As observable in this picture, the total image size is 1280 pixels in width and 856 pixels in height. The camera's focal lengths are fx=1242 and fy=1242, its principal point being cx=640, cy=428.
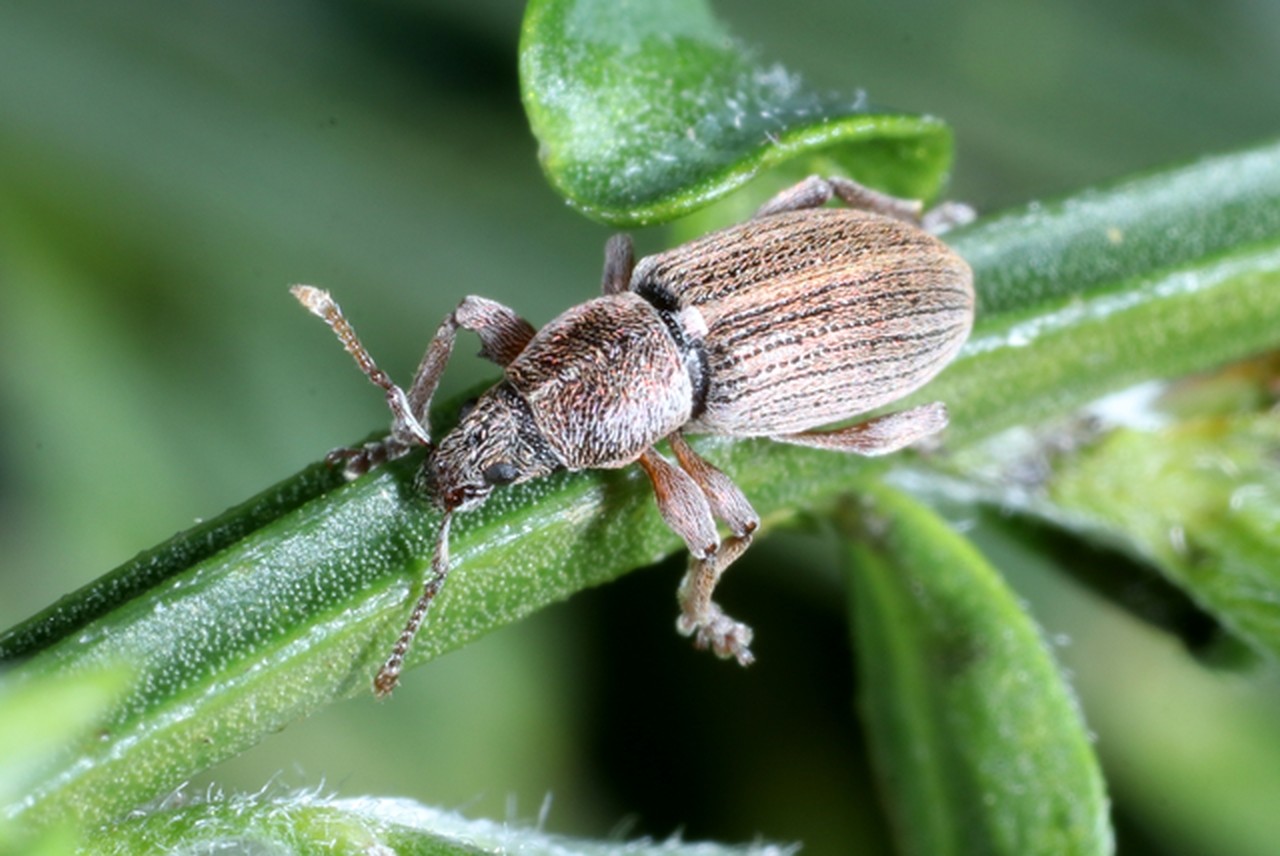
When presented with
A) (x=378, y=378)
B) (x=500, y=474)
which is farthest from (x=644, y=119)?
(x=378, y=378)

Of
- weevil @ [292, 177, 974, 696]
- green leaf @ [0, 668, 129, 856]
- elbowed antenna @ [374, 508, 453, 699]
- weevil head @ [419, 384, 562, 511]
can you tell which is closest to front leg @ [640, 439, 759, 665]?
weevil @ [292, 177, 974, 696]

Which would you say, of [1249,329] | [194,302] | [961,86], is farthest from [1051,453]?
[194,302]

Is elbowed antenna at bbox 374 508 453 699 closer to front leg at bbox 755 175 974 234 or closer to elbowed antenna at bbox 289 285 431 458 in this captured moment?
elbowed antenna at bbox 289 285 431 458

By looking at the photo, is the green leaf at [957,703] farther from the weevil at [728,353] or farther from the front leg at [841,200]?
the front leg at [841,200]

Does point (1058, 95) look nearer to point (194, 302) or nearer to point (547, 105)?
point (547, 105)

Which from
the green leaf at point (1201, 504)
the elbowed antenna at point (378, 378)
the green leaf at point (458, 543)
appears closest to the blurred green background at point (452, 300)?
the green leaf at point (1201, 504)

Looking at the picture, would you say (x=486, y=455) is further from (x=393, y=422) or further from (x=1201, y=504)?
(x=1201, y=504)

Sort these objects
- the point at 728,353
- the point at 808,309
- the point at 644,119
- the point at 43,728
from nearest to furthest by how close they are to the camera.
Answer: the point at 43,728 < the point at 644,119 < the point at 808,309 < the point at 728,353
